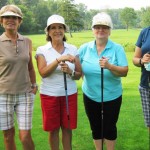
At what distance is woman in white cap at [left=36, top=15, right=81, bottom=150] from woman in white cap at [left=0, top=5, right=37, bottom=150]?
209 mm

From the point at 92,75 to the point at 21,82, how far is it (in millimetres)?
923

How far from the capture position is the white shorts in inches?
159

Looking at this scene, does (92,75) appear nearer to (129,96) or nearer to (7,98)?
(7,98)

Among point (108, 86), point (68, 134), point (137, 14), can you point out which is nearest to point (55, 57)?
point (108, 86)

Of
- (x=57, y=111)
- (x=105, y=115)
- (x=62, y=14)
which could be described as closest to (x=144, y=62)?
(x=105, y=115)

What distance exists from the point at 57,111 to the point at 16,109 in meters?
0.54

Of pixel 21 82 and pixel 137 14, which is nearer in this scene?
pixel 21 82

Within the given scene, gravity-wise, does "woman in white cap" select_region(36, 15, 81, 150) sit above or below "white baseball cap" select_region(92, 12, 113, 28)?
below

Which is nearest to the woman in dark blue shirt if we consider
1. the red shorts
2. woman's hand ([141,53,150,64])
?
woman's hand ([141,53,150,64])

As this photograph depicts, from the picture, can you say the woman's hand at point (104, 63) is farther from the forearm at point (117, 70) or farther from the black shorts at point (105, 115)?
the black shorts at point (105, 115)

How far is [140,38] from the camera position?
4332mm

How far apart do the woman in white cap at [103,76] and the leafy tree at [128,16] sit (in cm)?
9788

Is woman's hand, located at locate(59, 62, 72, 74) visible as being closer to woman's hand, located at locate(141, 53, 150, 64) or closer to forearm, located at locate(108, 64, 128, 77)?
forearm, located at locate(108, 64, 128, 77)

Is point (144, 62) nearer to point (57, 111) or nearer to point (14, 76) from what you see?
point (57, 111)
